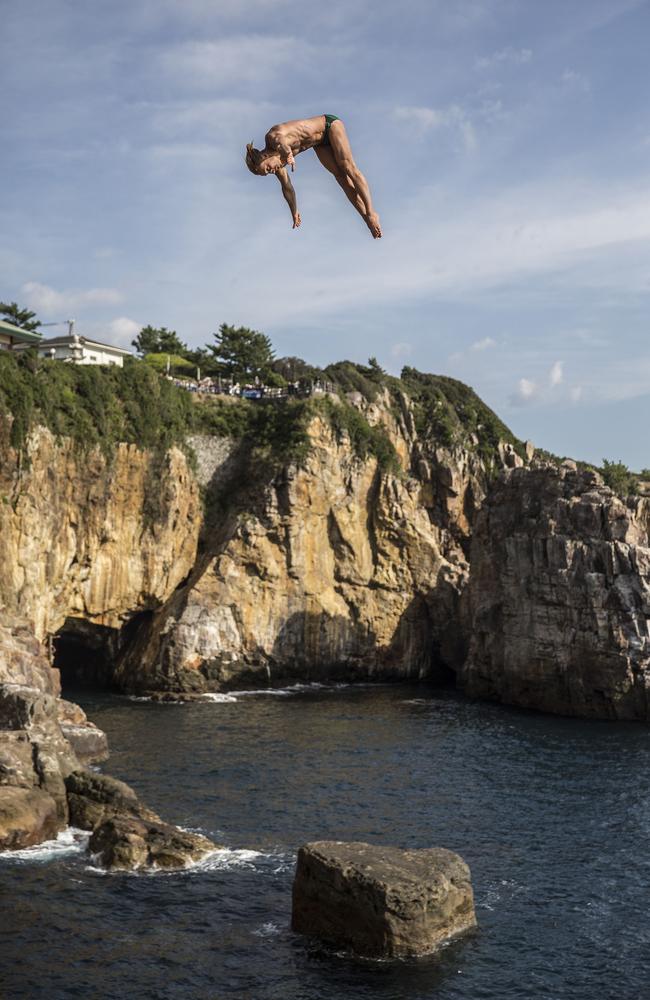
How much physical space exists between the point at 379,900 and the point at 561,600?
3859 cm

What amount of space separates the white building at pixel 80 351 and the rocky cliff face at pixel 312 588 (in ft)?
30.8

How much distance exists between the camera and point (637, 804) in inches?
1518

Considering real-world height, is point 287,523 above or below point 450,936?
above

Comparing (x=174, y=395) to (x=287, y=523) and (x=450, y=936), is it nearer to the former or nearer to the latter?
(x=287, y=523)

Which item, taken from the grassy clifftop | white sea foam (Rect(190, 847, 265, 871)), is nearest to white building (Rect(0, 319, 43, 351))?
the grassy clifftop

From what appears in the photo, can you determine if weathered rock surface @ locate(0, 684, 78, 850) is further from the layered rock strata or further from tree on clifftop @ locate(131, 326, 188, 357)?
tree on clifftop @ locate(131, 326, 188, 357)

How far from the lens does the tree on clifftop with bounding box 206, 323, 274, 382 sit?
88.2 meters

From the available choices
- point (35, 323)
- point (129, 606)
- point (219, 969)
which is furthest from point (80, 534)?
point (219, 969)

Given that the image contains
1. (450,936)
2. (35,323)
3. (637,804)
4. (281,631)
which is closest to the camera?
(450,936)

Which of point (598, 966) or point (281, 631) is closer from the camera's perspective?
point (598, 966)

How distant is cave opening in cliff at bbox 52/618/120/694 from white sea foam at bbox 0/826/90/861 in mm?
33780

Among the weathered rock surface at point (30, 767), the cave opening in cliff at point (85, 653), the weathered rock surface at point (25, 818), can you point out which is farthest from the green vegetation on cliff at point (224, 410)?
the weathered rock surface at point (25, 818)

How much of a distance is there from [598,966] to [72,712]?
31.9 m

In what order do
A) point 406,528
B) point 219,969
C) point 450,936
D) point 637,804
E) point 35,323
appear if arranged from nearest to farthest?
point 219,969
point 450,936
point 637,804
point 406,528
point 35,323
